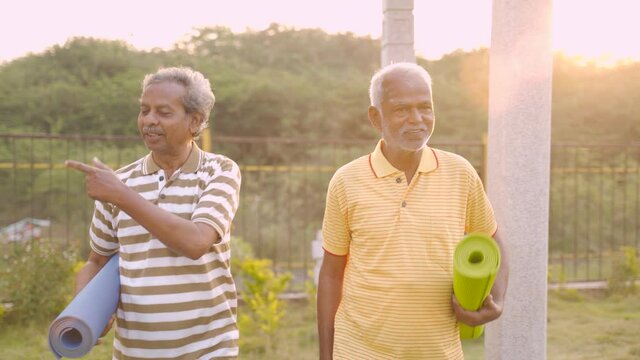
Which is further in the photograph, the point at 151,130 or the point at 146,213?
the point at 151,130

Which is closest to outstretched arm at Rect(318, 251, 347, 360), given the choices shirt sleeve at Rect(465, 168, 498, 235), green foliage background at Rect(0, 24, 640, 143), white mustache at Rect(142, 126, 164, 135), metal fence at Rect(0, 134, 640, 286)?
shirt sleeve at Rect(465, 168, 498, 235)

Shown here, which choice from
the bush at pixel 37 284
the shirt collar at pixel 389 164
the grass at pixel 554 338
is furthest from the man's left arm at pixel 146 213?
the bush at pixel 37 284

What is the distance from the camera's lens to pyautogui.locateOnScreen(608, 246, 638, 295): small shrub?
29.8 feet

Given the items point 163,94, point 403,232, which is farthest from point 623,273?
point 163,94

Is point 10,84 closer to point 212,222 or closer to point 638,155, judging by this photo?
point 638,155

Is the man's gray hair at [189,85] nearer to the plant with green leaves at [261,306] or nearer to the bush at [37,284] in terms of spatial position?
the plant with green leaves at [261,306]

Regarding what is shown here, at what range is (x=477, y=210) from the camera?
2.49 metres

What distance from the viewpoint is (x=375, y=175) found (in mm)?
2475

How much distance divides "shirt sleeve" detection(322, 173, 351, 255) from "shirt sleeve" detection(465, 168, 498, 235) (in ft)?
1.36

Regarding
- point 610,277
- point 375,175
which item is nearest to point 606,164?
point 610,277

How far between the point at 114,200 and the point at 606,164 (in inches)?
636

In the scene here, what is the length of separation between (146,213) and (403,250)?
0.81 metres

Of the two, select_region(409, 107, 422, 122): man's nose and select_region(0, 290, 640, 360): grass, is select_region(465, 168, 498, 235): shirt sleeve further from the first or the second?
select_region(0, 290, 640, 360): grass

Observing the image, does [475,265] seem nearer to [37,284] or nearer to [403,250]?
[403,250]
